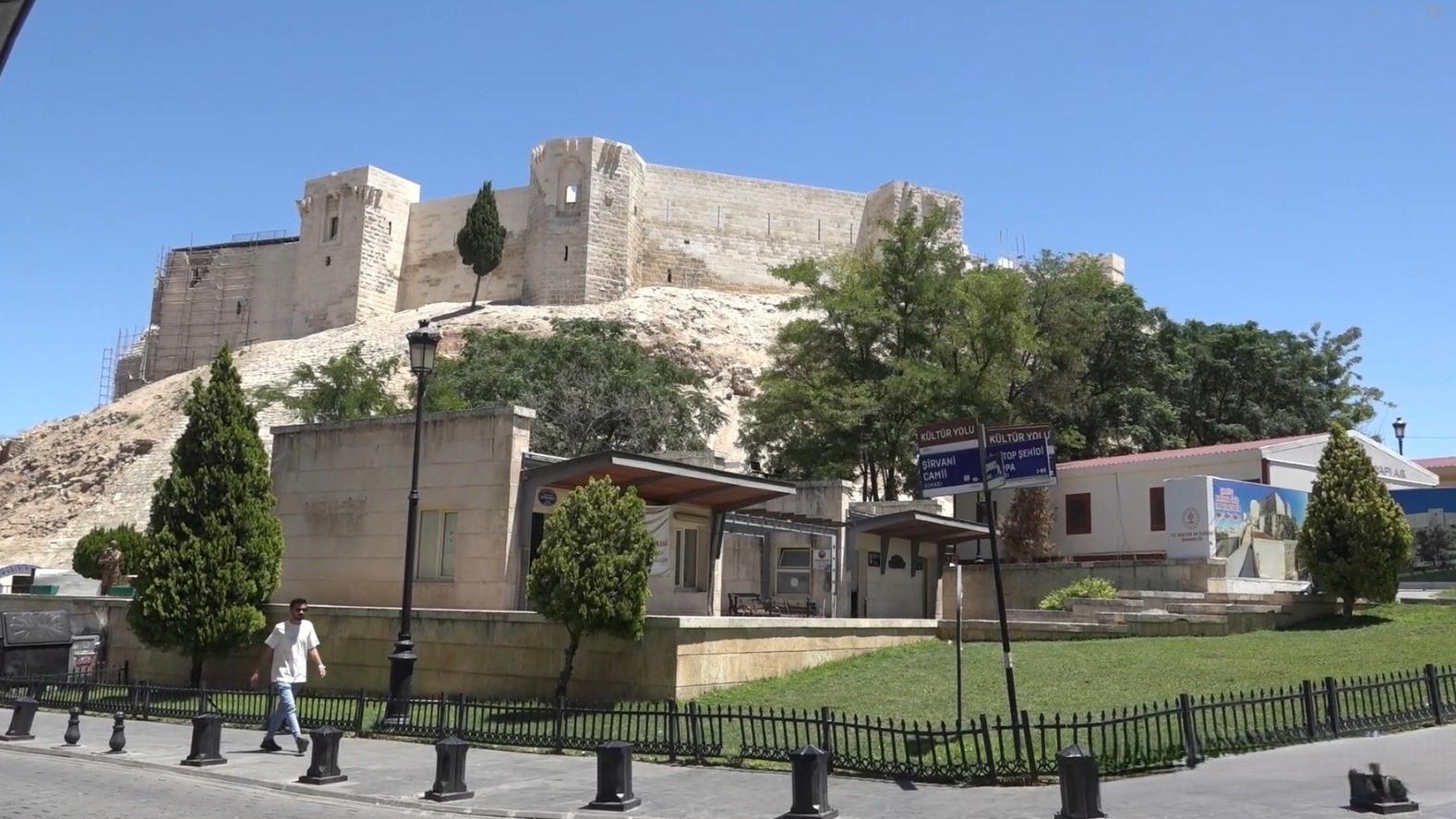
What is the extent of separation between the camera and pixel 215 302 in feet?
267

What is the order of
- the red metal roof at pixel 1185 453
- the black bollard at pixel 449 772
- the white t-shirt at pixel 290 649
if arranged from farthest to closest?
1. the red metal roof at pixel 1185 453
2. the white t-shirt at pixel 290 649
3. the black bollard at pixel 449 772

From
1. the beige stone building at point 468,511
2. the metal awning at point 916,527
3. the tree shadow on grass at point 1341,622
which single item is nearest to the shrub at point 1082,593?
the metal awning at point 916,527

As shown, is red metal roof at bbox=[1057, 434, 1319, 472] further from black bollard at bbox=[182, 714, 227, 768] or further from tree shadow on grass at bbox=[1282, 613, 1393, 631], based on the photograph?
black bollard at bbox=[182, 714, 227, 768]

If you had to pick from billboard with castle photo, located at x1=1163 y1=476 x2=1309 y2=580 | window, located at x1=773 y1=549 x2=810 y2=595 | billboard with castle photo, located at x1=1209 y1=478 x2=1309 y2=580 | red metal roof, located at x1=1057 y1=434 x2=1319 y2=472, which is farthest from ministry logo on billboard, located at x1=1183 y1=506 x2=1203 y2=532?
window, located at x1=773 y1=549 x2=810 y2=595

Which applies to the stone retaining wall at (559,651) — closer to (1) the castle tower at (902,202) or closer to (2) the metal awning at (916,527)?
(2) the metal awning at (916,527)

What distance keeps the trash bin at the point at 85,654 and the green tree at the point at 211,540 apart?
2.59 metres

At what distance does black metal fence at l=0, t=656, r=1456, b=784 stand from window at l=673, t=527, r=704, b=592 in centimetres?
435

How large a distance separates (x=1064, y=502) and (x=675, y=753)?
20.5m

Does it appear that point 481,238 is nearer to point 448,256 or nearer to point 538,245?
point 538,245

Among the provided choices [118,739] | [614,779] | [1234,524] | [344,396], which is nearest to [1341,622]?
[1234,524]

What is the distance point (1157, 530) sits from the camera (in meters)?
27.3

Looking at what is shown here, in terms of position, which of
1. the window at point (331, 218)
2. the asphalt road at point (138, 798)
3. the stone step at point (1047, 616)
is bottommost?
the asphalt road at point (138, 798)

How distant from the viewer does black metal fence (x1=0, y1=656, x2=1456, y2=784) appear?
10.1m

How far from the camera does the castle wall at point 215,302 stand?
79000 mm
